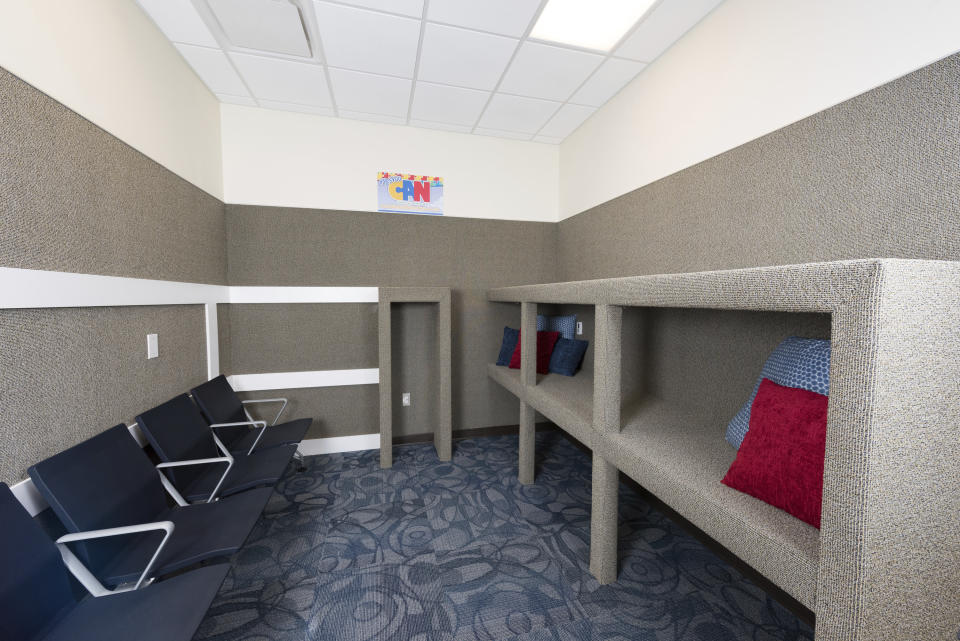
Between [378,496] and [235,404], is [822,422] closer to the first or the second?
[378,496]

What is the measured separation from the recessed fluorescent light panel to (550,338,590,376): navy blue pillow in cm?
188

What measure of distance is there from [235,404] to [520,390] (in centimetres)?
193

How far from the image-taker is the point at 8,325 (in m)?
1.14

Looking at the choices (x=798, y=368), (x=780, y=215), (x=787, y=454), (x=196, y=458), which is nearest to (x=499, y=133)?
(x=780, y=215)

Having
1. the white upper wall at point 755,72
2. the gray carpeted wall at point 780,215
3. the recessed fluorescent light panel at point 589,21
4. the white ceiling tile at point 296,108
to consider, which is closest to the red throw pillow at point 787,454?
the gray carpeted wall at point 780,215

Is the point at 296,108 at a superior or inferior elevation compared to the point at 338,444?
superior

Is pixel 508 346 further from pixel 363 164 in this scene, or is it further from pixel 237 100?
pixel 237 100

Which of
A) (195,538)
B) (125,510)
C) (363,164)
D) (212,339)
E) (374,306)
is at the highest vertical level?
(363,164)

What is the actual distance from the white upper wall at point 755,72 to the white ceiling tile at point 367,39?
1.45 meters

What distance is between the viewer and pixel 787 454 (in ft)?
3.43

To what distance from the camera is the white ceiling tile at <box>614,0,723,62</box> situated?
1.78m

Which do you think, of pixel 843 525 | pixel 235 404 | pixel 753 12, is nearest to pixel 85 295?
pixel 235 404

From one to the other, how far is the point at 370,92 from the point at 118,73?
1334 millimetres

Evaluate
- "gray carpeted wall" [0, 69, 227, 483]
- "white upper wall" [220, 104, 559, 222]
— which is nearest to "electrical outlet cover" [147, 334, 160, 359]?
"gray carpeted wall" [0, 69, 227, 483]
